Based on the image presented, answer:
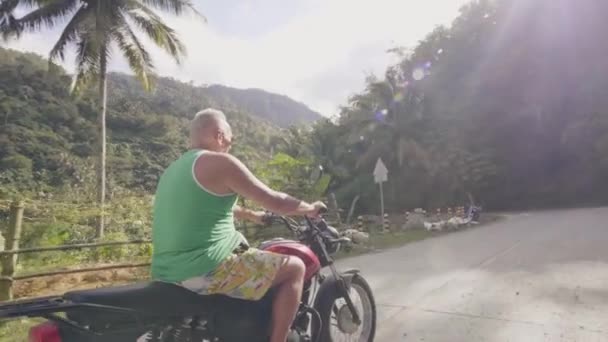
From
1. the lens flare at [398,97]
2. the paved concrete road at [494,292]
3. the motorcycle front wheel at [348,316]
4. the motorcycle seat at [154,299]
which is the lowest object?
the paved concrete road at [494,292]

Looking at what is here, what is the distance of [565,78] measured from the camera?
23.7m

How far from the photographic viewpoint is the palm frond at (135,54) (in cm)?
1309

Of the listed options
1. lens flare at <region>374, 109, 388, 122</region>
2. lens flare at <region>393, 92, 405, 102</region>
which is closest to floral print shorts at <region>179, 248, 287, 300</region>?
lens flare at <region>374, 109, 388, 122</region>

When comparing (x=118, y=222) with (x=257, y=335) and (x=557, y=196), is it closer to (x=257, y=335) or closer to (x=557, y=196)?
(x=257, y=335)

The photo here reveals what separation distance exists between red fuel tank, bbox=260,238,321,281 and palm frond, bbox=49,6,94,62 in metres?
12.9

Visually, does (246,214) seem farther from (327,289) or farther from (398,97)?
(398,97)

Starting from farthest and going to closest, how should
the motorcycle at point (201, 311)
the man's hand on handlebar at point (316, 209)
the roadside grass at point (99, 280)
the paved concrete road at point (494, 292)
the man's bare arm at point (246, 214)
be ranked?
the roadside grass at point (99, 280) < the paved concrete road at point (494, 292) < the man's bare arm at point (246, 214) < the man's hand on handlebar at point (316, 209) < the motorcycle at point (201, 311)

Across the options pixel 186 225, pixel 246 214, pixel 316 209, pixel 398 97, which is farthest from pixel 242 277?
pixel 398 97

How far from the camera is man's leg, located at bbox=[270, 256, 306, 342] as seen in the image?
2.22m

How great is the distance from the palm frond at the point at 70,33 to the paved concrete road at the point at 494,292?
36.4ft

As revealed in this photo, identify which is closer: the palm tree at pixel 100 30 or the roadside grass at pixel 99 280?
the roadside grass at pixel 99 280

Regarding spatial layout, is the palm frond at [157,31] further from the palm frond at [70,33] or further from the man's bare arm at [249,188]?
the man's bare arm at [249,188]

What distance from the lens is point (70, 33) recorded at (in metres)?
12.7

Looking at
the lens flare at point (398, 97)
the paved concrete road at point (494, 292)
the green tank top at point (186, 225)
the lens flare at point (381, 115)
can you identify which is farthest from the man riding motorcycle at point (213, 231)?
the lens flare at point (398, 97)
